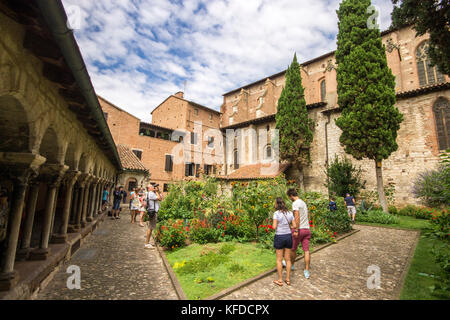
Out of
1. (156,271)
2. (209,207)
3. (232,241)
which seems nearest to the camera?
(156,271)

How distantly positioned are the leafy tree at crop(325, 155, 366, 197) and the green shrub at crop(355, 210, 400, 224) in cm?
290

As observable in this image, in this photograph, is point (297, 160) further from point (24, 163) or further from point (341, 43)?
point (24, 163)

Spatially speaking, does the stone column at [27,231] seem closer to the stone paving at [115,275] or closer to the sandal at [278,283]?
the stone paving at [115,275]

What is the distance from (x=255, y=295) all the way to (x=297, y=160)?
15.7 metres

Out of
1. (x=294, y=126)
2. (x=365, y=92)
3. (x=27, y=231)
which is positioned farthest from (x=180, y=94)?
(x=27, y=231)

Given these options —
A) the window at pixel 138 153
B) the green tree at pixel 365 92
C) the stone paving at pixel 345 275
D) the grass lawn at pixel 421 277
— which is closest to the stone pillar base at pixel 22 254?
the stone paving at pixel 345 275

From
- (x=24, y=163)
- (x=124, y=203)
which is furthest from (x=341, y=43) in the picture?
(x=124, y=203)

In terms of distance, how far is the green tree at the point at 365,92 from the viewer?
42.3ft

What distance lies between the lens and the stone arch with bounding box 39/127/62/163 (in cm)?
420

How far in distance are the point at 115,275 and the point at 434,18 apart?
36.3 ft

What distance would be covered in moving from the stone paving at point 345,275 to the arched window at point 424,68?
16309 millimetres

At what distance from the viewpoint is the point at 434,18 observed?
647 centimetres

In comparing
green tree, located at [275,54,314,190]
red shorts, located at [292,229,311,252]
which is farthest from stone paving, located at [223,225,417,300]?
green tree, located at [275,54,314,190]

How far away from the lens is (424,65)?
57.9 ft
